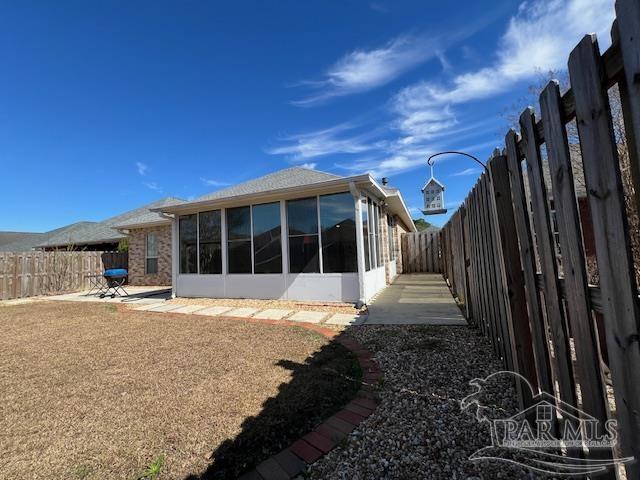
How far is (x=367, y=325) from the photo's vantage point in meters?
5.27

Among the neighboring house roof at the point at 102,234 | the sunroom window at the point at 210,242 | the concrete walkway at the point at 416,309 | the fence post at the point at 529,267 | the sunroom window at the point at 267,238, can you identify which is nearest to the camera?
the fence post at the point at 529,267

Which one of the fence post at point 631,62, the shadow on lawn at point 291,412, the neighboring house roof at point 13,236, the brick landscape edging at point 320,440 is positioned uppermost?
the neighboring house roof at point 13,236

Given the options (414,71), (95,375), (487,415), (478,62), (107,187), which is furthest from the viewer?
(107,187)

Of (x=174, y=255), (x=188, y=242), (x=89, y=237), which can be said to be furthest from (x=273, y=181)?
(x=89, y=237)

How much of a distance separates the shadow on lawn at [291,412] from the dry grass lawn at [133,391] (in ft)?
0.19

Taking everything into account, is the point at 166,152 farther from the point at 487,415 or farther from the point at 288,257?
the point at 487,415

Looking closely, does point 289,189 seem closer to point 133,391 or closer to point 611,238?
point 133,391

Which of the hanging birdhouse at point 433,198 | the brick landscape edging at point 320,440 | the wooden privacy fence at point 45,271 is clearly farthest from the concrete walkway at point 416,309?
the wooden privacy fence at point 45,271

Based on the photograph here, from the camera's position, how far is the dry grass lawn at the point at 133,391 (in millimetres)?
1963

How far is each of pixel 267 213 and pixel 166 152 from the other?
466 inches

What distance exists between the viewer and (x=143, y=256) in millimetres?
14352

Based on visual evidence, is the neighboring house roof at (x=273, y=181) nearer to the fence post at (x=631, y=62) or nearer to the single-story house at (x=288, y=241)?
the single-story house at (x=288, y=241)

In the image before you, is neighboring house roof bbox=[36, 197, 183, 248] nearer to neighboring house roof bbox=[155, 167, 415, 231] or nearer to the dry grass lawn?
neighboring house roof bbox=[155, 167, 415, 231]

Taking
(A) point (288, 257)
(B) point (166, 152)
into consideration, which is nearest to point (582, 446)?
(A) point (288, 257)
